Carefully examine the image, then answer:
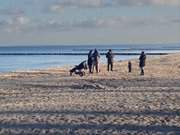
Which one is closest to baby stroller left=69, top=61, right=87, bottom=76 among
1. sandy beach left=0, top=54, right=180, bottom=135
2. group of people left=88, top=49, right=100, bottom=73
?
group of people left=88, top=49, right=100, bottom=73

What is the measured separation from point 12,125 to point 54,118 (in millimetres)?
1442

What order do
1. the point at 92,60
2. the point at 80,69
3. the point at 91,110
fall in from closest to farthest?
the point at 91,110 < the point at 80,69 < the point at 92,60

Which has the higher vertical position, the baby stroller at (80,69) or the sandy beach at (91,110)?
the baby stroller at (80,69)

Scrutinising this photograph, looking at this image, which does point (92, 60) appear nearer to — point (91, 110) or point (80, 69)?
point (80, 69)

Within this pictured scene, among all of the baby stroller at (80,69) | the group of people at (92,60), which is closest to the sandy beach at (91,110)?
the baby stroller at (80,69)

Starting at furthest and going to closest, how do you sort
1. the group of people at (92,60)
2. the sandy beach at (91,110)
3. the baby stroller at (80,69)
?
the group of people at (92,60) → the baby stroller at (80,69) → the sandy beach at (91,110)

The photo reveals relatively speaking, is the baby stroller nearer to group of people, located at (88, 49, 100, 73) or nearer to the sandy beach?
group of people, located at (88, 49, 100, 73)

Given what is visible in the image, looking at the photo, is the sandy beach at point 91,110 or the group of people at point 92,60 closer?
the sandy beach at point 91,110

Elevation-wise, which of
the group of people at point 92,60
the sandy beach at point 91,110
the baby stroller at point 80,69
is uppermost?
the group of people at point 92,60

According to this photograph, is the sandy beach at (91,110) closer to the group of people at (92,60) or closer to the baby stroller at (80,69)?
the baby stroller at (80,69)

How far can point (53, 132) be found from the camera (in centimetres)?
1315

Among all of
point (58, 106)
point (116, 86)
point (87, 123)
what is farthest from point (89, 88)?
point (87, 123)

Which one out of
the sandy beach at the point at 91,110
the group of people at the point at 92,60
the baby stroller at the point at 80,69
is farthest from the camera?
the group of people at the point at 92,60

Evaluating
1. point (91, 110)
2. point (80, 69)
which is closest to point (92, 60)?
point (80, 69)
